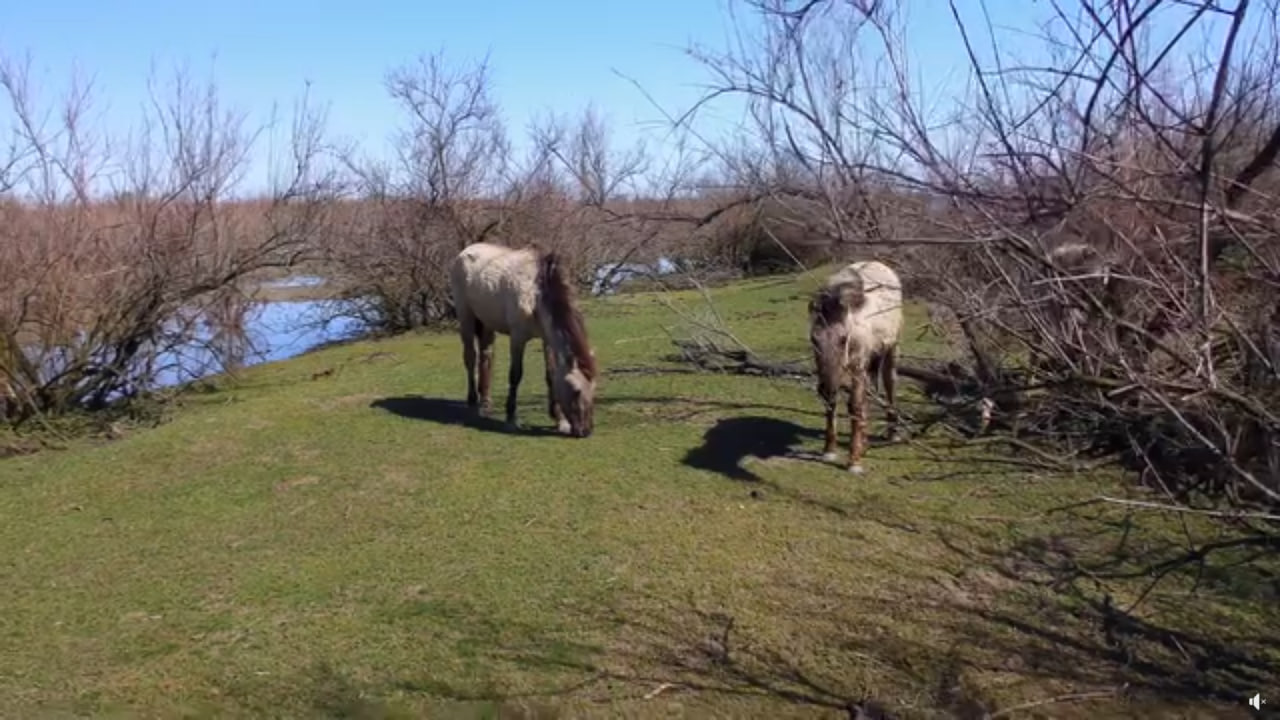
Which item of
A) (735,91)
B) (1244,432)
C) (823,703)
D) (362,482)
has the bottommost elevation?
(823,703)

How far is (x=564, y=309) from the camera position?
10.1 meters

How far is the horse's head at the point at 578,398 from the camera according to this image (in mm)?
9711

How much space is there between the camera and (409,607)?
619 centimetres

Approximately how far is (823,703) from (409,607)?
236 cm

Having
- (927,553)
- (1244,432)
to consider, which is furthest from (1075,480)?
(1244,432)

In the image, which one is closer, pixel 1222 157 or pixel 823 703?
pixel 1222 157

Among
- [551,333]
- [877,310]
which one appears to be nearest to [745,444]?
[877,310]

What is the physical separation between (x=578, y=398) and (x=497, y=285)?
1.79m

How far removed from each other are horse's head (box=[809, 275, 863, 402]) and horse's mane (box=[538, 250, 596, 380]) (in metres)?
2.15

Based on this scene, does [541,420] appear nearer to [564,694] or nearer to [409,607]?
[409,607]

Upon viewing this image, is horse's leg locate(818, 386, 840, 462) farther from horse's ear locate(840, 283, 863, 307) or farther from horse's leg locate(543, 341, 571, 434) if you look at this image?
horse's leg locate(543, 341, 571, 434)

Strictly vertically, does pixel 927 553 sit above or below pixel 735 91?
below

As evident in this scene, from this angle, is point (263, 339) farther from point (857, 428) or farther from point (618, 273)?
point (857, 428)

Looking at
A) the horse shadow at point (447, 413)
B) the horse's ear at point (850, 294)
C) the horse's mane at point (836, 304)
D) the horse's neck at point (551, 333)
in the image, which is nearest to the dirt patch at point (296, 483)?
the horse shadow at point (447, 413)
